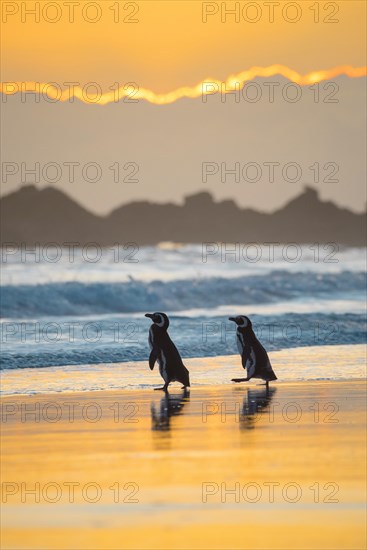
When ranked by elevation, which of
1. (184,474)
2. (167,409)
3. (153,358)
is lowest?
(184,474)

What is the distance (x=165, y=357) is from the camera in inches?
549

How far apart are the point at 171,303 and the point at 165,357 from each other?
61.9 feet

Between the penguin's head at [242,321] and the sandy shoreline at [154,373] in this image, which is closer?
the sandy shoreline at [154,373]

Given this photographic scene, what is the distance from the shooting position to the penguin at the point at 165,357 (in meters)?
13.6

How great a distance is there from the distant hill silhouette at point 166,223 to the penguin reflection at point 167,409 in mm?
54002

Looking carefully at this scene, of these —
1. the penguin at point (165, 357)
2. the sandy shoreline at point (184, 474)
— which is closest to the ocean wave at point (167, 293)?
the penguin at point (165, 357)

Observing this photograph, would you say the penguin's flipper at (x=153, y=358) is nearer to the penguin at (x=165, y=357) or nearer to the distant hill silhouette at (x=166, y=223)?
the penguin at (x=165, y=357)

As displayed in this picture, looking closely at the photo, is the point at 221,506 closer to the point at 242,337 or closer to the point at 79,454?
the point at 79,454

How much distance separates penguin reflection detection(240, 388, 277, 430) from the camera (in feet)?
34.0

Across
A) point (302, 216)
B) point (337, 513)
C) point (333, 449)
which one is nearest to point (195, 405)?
point (333, 449)

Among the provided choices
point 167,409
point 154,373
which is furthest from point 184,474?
point 154,373

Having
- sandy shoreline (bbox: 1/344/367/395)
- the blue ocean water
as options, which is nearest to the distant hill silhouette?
the blue ocean water

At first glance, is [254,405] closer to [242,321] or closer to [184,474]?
[242,321]

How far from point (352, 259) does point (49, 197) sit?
1176 inches
